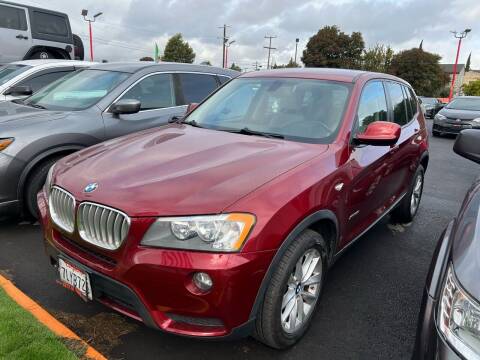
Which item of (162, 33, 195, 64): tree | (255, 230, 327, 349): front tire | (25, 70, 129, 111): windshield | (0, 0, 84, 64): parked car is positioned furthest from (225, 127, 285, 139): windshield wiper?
(162, 33, 195, 64): tree

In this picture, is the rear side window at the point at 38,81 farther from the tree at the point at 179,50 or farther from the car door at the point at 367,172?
the tree at the point at 179,50

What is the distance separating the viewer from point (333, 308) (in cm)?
307

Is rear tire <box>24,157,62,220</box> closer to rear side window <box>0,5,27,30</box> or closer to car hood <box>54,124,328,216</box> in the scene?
car hood <box>54,124,328,216</box>

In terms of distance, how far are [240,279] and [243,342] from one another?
0.80 m

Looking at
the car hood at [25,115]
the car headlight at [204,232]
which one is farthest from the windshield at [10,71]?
the car headlight at [204,232]

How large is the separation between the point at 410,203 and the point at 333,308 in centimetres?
221

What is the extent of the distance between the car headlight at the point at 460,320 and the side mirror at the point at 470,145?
1458 millimetres

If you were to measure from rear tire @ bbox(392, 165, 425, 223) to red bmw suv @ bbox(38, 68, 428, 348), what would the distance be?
1240 mm

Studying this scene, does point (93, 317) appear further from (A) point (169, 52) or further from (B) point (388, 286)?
(A) point (169, 52)

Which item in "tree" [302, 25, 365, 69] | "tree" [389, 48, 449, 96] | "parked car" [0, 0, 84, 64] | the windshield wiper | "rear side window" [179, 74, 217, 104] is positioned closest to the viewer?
the windshield wiper

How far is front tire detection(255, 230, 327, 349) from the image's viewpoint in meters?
2.23

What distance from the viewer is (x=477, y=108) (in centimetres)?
1415

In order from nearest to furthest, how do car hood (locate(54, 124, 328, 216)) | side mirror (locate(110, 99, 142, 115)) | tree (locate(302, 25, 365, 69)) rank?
1. car hood (locate(54, 124, 328, 216))
2. side mirror (locate(110, 99, 142, 115))
3. tree (locate(302, 25, 365, 69))

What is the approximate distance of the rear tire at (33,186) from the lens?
13.0 feet
